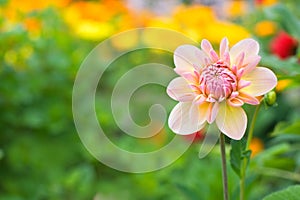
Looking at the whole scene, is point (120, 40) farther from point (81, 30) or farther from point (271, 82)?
point (271, 82)

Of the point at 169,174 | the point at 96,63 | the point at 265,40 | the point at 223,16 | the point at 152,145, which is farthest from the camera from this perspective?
the point at 223,16

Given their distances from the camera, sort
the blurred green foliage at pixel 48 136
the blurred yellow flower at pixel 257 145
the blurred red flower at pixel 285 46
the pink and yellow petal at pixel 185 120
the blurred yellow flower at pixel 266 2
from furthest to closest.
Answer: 1. the blurred yellow flower at pixel 266 2
2. the blurred yellow flower at pixel 257 145
3. the blurred red flower at pixel 285 46
4. the blurred green foliage at pixel 48 136
5. the pink and yellow petal at pixel 185 120

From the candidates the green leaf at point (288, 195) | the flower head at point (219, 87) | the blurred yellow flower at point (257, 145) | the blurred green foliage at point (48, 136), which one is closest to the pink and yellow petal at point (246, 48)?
the flower head at point (219, 87)

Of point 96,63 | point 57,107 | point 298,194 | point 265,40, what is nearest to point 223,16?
point 265,40

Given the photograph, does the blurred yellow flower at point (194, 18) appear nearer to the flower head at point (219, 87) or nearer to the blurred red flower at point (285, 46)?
the blurred red flower at point (285, 46)

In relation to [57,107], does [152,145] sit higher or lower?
lower

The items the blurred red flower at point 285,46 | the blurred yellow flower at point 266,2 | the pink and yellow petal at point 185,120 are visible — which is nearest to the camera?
the pink and yellow petal at point 185,120

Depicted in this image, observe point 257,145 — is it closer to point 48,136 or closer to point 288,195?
point 48,136

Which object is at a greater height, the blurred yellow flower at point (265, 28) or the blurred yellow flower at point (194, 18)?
the blurred yellow flower at point (194, 18)
